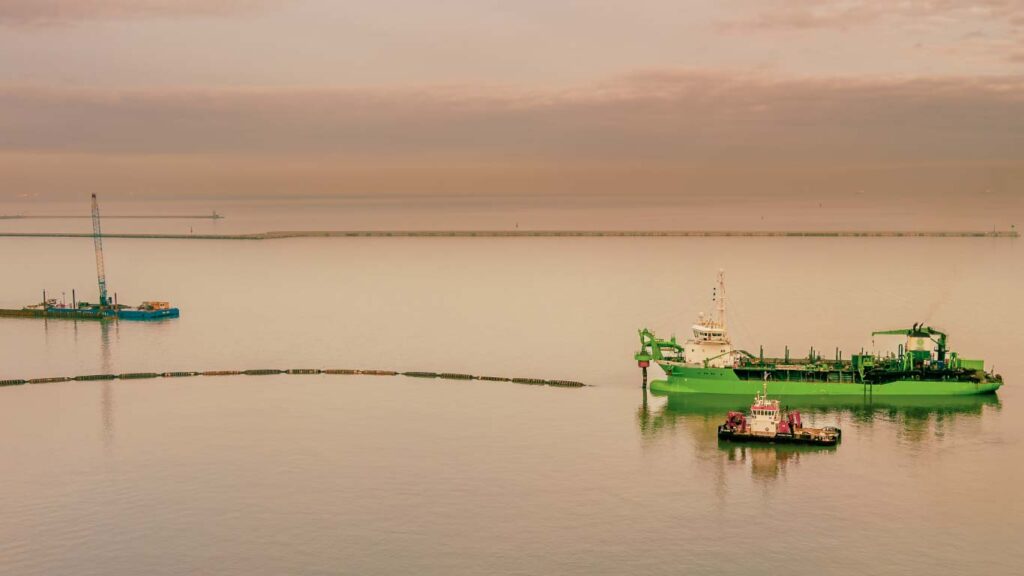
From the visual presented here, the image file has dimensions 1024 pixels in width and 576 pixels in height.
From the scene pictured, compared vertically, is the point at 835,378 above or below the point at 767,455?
above

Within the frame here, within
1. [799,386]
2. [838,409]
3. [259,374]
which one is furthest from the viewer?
[259,374]

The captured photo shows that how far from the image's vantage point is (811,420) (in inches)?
2847

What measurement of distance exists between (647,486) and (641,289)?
94.9 meters

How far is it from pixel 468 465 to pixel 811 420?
Answer: 27203 mm

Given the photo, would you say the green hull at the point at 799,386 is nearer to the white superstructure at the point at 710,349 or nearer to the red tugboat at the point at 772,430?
the white superstructure at the point at 710,349

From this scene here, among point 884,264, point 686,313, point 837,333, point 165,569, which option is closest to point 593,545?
point 165,569

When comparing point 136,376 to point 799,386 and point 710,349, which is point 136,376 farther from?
point 799,386

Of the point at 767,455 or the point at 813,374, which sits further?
the point at 813,374

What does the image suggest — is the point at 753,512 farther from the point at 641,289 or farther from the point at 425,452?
the point at 641,289

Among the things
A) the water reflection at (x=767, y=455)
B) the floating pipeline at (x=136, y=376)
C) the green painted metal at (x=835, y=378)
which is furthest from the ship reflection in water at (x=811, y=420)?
the floating pipeline at (x=136, y=376)

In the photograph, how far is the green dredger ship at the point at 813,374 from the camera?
79.9 metres

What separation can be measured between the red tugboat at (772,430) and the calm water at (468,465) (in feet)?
4.51

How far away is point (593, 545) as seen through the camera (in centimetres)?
4875

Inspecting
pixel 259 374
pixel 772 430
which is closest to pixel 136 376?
pixel 259 374
